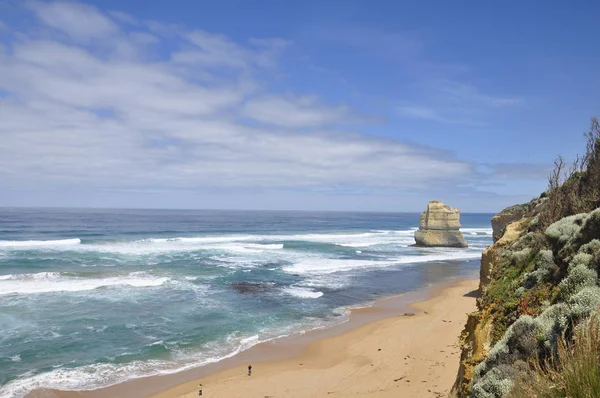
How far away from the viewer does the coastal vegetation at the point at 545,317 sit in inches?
158

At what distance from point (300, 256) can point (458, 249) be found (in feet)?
80.6

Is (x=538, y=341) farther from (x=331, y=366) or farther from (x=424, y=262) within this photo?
(x=424, y=262)

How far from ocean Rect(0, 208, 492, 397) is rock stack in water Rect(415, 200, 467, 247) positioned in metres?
8.67

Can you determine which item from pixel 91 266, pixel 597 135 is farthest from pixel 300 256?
pixel 597 135

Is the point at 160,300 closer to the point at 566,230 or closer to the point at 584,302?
the point at 566,230

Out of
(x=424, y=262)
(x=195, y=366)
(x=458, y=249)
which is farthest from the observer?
(x=458, y=249)

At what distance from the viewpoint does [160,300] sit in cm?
2586

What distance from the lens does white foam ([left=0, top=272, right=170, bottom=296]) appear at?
27812 mm

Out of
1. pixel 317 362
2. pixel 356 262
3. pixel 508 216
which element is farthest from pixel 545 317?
pixel 356 262

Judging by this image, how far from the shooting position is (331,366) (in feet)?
55.8

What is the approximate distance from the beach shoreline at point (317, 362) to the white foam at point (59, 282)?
49.4 ft

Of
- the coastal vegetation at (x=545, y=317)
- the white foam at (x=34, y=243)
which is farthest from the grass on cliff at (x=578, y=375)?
the white foam at (x=34, y=243)

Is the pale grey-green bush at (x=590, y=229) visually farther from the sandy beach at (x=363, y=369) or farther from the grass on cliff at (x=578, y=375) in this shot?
the sandy beach at (x=363, y=369)

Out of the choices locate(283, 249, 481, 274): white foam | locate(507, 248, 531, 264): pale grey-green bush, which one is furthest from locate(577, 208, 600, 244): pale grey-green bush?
locate(283, 249, 481, 274): white foam
